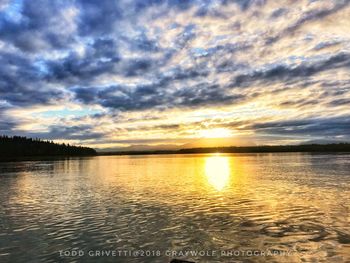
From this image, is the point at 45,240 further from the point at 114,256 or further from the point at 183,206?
the point at 183,206

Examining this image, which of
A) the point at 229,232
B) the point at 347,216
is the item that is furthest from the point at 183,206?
the point at 347,216

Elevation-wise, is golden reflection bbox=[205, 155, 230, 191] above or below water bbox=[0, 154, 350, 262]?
above

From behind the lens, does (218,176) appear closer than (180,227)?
No

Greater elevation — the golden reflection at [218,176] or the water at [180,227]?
the golden reflection at [218,176]

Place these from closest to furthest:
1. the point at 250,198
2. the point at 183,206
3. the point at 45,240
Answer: the point at 45,240 < the point at 183,206 < the point at 250,198

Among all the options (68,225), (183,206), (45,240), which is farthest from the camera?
(183,206)

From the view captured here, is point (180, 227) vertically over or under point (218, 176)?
under

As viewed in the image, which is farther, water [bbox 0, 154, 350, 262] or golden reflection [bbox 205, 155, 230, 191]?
golden reflection [bbox 205, 155, 230, 191]

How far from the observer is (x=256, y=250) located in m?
15.4

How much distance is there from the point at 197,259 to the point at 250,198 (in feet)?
56.3

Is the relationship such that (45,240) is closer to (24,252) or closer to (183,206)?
(24,252)

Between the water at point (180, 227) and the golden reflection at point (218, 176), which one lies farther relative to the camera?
the golden reflection at point (218, 176)

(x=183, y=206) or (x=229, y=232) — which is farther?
(x=183, y=206)

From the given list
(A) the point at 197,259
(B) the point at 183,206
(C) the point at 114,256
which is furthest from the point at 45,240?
(B) the point at 183,206
